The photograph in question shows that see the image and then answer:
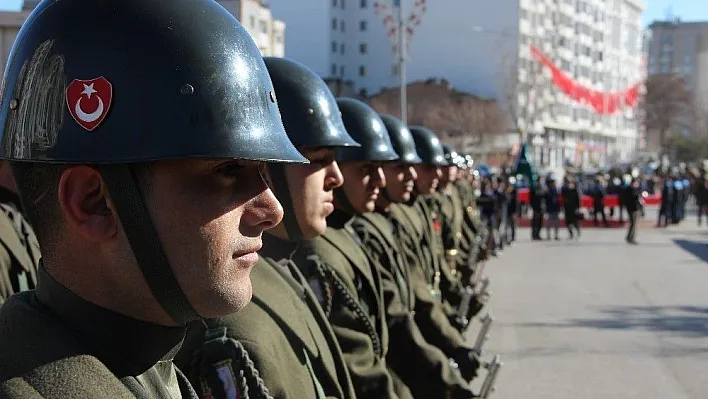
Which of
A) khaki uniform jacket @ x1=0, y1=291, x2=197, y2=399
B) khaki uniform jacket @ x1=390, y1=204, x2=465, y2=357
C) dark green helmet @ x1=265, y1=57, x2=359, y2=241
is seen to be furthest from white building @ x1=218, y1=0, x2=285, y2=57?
khaki uniform jacket @ x1=0, y1=291, x2=197, y2=399

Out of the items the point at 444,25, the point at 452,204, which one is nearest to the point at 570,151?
the point at 444,25

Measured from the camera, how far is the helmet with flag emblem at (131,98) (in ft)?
6.48

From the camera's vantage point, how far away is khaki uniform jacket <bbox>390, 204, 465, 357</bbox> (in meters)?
6.20

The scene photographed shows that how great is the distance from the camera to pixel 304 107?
168 inches

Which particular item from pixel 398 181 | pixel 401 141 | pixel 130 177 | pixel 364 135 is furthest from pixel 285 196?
pixel 401 141

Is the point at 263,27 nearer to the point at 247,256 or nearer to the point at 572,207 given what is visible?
the point at 572,207

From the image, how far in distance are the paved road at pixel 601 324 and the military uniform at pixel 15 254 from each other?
4.54 metres

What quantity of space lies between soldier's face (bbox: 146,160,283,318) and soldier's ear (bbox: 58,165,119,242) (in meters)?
0.08

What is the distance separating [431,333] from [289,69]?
2.40 m

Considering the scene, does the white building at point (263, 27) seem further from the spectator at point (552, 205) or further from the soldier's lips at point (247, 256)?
the soldier's lips at point (247, 256)

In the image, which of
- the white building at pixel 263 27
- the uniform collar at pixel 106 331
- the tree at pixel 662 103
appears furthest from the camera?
the tree at pixel 662 103

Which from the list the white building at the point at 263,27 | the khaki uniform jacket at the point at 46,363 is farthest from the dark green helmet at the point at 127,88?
the white building at the point at 263,27

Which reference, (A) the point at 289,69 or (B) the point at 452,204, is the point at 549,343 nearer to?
(B) the point at 452,204

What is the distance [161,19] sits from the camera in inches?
82.0
